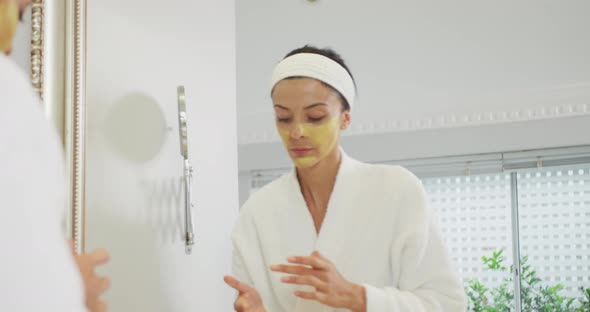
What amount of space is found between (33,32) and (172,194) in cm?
51

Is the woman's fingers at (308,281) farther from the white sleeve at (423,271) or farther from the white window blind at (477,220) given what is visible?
the white window blind at (477,220)

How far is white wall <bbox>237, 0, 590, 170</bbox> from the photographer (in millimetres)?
3055

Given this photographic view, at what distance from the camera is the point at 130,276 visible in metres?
1.29

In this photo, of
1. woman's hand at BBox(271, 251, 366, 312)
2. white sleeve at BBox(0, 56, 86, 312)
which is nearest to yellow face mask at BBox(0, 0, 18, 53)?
white sleeve at BBox(0, 56, 86, 312)

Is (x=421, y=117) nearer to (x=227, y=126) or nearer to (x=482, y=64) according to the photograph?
(x=482, y=64)

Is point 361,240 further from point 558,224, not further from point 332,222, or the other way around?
point 558,224

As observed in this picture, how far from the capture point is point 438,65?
344 centimetres

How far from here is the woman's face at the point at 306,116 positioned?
125 cm

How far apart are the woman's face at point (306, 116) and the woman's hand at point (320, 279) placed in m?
0.24

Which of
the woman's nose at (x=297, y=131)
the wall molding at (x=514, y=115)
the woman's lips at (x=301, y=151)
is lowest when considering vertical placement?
the woman's lips at (x=301, y=151)

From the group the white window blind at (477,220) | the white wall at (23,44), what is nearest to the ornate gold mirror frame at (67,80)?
the white wall at (23,44)

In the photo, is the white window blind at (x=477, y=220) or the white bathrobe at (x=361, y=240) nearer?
the white bathrobe at (x=361, y=240)

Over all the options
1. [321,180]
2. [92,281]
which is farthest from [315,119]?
[92,281]

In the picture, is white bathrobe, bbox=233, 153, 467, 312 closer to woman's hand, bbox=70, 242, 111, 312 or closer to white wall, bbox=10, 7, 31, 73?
white wall, bbox=10, 7, 31, 73
